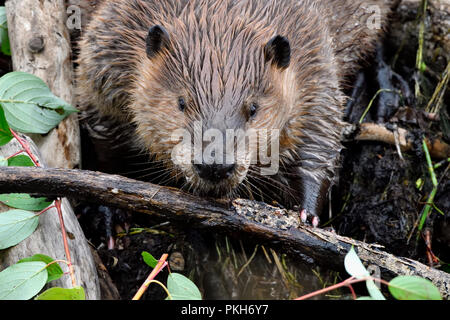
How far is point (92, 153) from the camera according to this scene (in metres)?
5.18

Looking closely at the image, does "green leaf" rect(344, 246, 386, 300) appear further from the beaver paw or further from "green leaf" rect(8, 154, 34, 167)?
"green leaf" rect(8, 154, 34, 167)

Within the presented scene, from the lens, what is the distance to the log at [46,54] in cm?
442

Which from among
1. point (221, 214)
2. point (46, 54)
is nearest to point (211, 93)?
point (221, 214)

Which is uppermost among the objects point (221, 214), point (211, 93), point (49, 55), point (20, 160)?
point (49, 55)

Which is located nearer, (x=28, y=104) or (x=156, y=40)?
(x=156, y=40)

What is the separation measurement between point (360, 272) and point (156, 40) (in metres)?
2.12

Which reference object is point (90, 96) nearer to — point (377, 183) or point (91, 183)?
point (91, 183)

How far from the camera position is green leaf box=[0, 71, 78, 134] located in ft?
12.5

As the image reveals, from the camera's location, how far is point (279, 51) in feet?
12.0

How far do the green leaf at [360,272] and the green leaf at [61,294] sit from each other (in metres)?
1.35

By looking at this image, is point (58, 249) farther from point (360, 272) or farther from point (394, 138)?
point (394, 138)

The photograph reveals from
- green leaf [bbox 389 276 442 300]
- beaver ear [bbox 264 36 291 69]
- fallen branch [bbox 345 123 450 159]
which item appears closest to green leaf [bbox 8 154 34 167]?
beaver ear [bbox 264 36 291 69]

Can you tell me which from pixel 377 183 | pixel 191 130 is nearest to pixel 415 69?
pixel 377 183

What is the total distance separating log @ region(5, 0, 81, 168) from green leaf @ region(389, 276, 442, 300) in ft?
9.97
